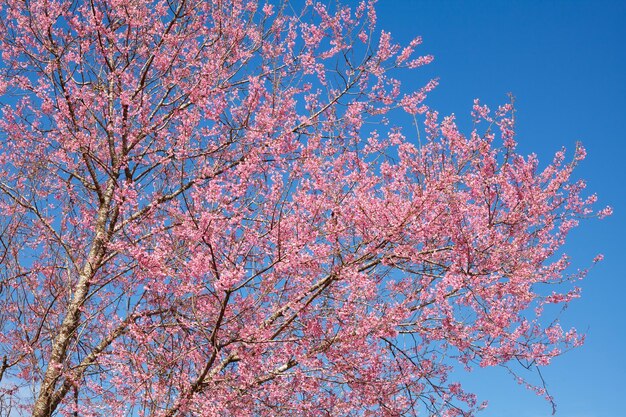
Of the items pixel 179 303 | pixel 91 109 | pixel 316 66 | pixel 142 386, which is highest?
pixel 316 66

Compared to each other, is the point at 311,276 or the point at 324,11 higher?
the point at 324,11

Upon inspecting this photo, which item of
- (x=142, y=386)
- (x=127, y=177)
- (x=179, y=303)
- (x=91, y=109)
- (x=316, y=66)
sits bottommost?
(x=142, y=386)

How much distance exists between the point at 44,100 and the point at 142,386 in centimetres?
437

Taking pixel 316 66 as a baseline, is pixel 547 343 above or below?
below

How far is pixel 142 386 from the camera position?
5711 mm

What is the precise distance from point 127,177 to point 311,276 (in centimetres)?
317

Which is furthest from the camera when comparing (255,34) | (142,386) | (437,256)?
(255,34)

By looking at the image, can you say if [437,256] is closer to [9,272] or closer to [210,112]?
[210,112]

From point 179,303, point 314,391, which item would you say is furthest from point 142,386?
point 314,391

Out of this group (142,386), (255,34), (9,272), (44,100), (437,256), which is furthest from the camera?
(255,34)

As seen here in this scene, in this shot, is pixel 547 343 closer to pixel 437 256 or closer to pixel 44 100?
pixel 437 256

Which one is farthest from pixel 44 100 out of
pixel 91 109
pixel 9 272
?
pixel 9 272

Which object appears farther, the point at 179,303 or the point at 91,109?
the point at 91,109

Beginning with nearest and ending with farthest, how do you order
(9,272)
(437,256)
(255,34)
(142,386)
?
(142,386) < (437,256) < (9,272) < (255,34)
